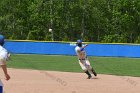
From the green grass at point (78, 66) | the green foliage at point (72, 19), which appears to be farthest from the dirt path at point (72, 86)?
the green foliage at point (72, 19)

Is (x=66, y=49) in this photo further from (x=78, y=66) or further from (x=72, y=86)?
(x=72, y=86)

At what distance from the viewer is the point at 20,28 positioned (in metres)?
68.6

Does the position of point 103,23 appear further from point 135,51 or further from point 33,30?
point 135,51

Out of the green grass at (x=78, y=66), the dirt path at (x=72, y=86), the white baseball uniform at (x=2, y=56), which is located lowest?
the green grass at (x=78, y=66)

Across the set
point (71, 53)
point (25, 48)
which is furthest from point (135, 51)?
point (25, 48)

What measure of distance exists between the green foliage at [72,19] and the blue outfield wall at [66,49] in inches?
691

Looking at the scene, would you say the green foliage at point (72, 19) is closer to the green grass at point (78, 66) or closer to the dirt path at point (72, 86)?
the green grass at point (78, 66)

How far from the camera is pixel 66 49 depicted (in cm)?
4591

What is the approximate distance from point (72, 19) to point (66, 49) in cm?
2207

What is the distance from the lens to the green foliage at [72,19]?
216 feet

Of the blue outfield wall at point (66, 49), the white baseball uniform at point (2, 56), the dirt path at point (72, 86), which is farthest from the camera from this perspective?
the blue outfield wall at point (66, 49)

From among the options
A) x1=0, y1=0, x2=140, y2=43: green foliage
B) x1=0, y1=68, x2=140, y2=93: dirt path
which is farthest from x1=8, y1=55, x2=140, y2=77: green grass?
x1=0, y1=0, x2=140, y2=43: green foliage

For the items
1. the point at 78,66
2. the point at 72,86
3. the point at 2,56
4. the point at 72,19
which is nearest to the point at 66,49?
the point at 78,66

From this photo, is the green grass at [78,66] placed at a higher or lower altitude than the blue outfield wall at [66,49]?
higher
